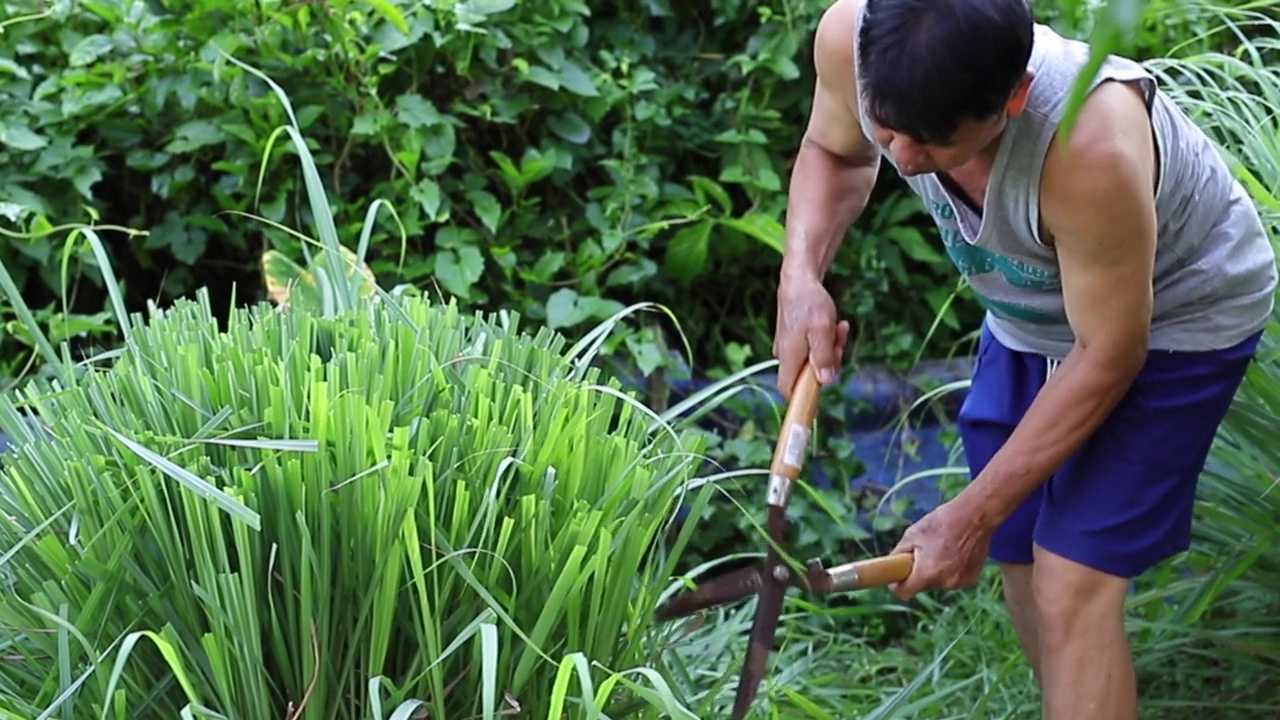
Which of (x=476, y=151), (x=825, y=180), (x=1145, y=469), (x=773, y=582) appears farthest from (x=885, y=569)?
(x=476, y=151)

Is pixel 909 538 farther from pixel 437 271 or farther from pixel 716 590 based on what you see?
pixel 437 271

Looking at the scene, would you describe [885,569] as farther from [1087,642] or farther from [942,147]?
[942,147]

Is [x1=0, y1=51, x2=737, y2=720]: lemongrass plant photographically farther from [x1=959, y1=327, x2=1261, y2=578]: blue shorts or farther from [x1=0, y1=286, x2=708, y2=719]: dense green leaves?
[x1=959, y1=327, x2=1261, y2=578]: blue shorts

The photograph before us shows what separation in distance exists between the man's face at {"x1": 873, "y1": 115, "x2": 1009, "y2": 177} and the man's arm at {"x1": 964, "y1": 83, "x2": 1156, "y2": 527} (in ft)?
0.28

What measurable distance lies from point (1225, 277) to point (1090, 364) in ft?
0.88

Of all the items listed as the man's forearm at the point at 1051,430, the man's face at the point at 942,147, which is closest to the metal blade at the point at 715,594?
the man's forearm at the point at 1051,430

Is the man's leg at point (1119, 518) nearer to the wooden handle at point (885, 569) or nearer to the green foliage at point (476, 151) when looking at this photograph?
the wooden handle at point (885, 569)

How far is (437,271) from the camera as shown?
9.12ft

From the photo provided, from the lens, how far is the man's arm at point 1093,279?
151cm

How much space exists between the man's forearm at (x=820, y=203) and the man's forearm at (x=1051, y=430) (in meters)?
0.43

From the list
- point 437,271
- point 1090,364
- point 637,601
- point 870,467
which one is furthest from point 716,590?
point 870,467

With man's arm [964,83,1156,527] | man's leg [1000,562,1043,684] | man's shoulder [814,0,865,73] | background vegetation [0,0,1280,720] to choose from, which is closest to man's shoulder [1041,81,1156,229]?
man's arm [964,83,1156,527]

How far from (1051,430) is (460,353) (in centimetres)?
71

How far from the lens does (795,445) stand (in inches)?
69.2
